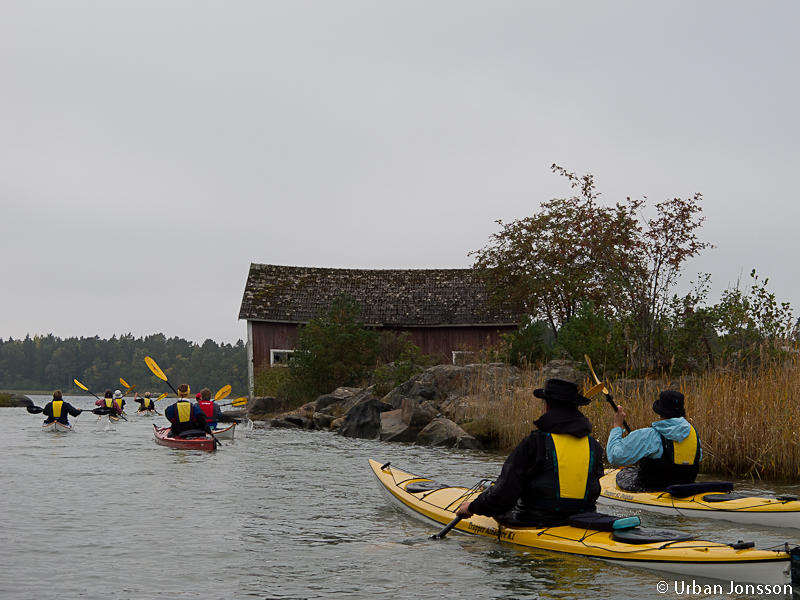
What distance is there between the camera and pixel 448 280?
38.8 m

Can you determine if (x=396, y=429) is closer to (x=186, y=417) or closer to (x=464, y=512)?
(x=186, y=417)

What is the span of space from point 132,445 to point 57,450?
175 centimetres

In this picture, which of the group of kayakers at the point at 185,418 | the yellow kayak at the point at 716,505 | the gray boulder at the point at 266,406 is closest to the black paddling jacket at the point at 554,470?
the yellow kayak at the point at 716,505

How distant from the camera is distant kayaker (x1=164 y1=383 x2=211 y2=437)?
18484 millimetres

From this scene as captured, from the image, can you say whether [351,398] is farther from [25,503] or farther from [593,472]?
[593,472]

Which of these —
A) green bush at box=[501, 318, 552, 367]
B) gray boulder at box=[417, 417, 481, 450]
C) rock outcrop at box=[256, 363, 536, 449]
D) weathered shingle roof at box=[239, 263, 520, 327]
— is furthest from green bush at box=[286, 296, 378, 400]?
gray boulder at box=[417, 417, 481, 450]

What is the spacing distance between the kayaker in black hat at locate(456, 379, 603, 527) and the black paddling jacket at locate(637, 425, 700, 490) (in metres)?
2.19

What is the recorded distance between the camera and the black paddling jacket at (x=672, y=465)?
30.6 feet

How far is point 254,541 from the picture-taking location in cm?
885

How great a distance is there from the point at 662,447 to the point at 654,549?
108 inches

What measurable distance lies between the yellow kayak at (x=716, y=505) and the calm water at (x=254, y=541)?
13 centimetres

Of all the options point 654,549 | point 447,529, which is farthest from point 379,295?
point 654,549

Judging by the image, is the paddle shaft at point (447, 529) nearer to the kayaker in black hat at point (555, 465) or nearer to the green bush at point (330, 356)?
the kayaker in black hat at point (555, 465)

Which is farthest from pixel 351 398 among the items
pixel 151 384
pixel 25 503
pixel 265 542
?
pixel 151 384
